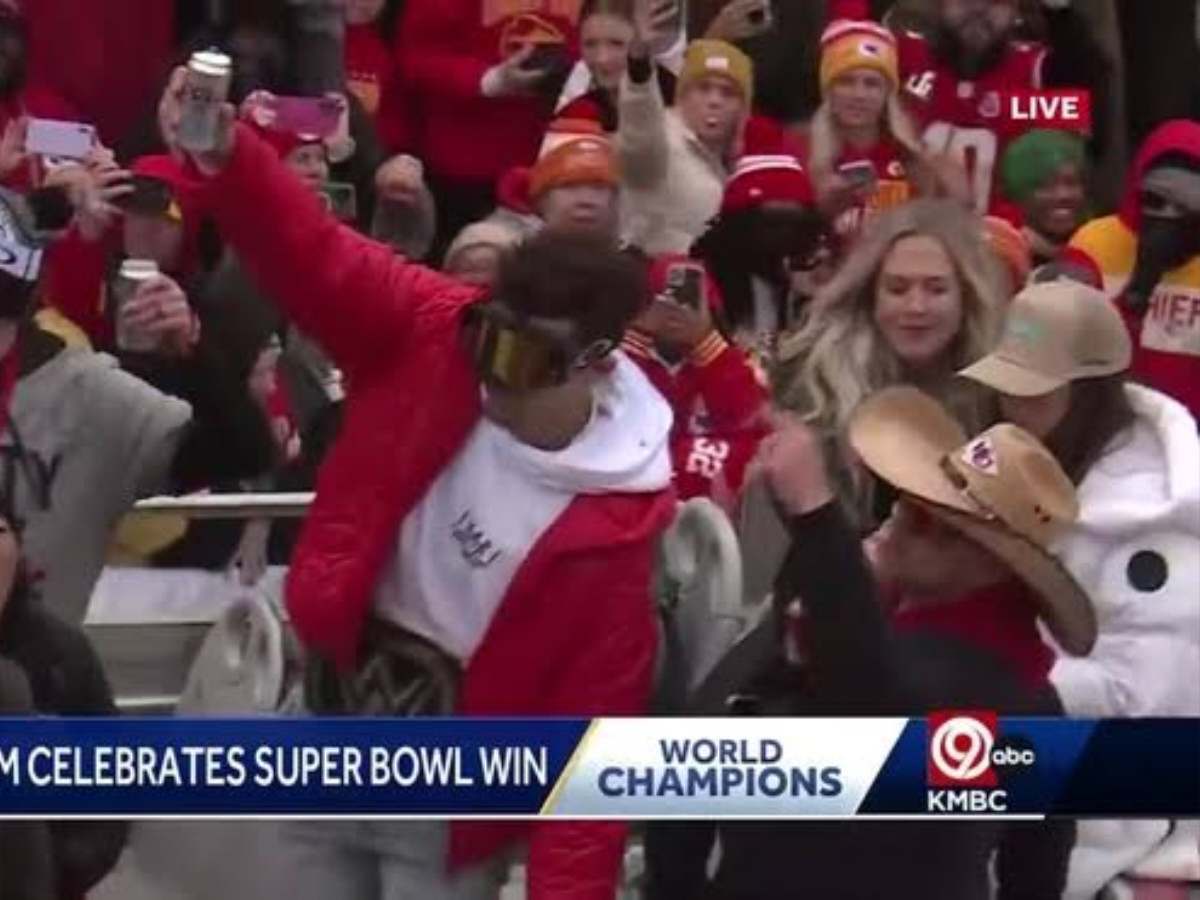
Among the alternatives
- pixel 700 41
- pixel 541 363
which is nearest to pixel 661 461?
pixel 541 363

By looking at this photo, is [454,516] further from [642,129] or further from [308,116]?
[642,129]

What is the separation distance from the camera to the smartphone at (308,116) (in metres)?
7.97

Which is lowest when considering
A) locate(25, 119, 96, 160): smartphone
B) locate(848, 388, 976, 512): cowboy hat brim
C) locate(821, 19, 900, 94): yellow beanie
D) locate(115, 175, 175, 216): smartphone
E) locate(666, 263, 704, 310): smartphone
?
locate(666, 263, 704, 310): smartphone

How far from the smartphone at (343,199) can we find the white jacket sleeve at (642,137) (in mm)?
616

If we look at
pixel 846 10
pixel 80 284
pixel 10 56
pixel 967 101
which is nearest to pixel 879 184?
pixel 967 101

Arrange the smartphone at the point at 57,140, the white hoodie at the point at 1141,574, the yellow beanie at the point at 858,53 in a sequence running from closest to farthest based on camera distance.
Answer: the white hoodie at the point at 1141,574, the smartphone at the point at 57,140, the yellow beanie at the point at 858,53

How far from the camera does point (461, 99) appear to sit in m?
9.27

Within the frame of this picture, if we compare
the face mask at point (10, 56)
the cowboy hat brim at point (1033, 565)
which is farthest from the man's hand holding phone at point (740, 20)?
the cowboy hat brim at point (1033, 565)

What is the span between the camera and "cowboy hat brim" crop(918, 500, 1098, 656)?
211 inches

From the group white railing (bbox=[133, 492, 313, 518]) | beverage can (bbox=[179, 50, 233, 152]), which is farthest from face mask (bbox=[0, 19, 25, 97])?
beverage can (bbox=[179, 50, 233, 152])

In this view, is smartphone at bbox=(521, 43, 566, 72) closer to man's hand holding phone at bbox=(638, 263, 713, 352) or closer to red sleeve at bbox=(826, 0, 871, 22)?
red sleeve at bbox=(826, 0, 871, 22)

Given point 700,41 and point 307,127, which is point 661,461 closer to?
point 307,127

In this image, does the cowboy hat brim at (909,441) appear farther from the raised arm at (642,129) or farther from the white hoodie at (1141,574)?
the raised arm at (642,129)

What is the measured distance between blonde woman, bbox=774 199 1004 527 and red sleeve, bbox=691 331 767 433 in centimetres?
51
